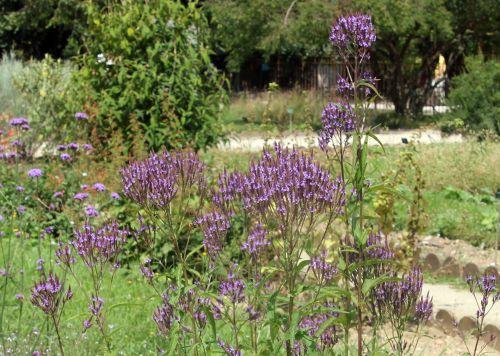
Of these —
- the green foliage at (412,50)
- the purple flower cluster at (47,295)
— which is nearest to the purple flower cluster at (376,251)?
the purple flower cluster at (47,295)

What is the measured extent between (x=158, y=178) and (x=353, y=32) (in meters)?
0.84

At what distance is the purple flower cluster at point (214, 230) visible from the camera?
3.04 m

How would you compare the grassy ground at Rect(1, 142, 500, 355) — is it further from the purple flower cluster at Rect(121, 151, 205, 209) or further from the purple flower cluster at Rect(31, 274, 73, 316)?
the purple flower cluster at Rect(121, 151, 205, 209)

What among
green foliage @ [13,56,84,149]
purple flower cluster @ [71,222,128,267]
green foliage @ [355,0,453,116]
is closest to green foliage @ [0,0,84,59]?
green foliage @ [355,0,453,116]

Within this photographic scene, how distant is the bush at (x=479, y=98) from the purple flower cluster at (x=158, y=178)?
46.7 feet

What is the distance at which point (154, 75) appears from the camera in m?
9.71

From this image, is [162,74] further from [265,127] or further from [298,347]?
[298,347]

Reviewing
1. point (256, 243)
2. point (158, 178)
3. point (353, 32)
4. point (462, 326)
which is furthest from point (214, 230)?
point (462, 326)

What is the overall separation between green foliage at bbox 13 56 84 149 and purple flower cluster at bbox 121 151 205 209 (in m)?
7.43

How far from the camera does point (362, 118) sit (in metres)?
3.10

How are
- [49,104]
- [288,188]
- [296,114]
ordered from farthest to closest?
[296,114] < [49,104] < [288,188]

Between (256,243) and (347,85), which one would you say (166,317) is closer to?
(256,243)

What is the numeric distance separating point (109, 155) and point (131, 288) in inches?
146

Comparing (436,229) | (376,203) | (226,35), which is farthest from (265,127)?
(226,35)
